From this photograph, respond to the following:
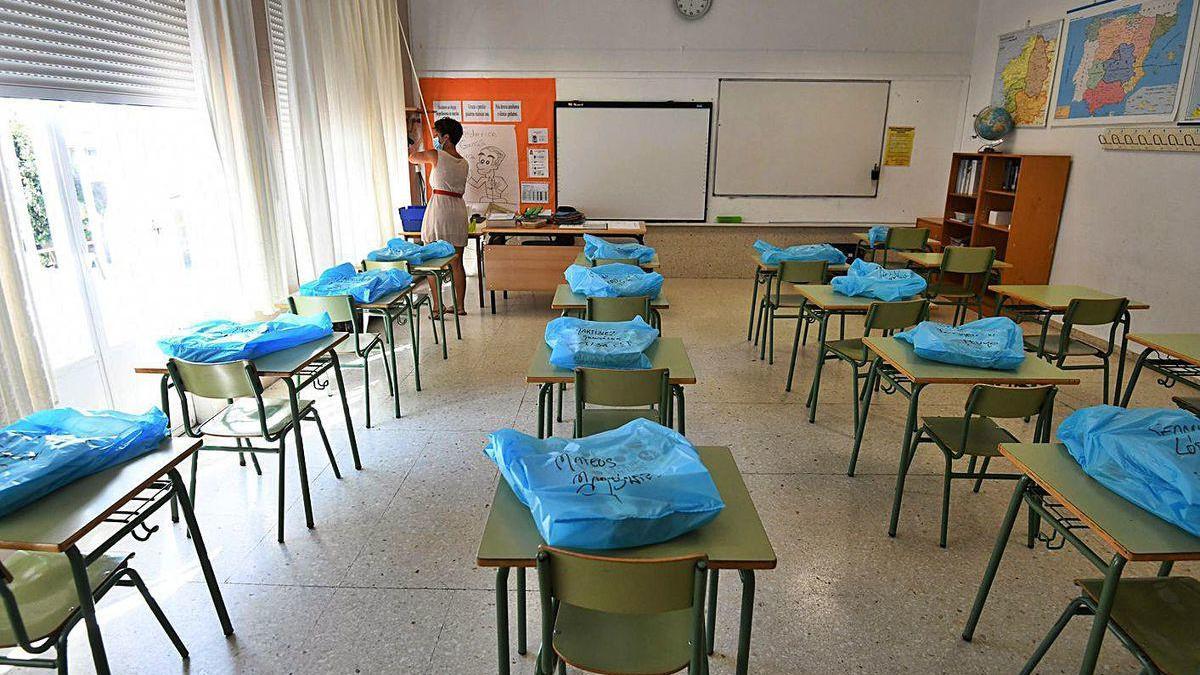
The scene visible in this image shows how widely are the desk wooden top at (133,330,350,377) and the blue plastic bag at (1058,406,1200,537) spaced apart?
2.61m

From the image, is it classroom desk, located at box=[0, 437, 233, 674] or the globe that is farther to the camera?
the globe

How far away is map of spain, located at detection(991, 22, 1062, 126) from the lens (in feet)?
19.2

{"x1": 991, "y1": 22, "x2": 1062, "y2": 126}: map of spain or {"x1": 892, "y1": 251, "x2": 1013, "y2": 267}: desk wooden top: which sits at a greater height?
{"x1": 991, "y1": 22, "x2": 1062, "y2": 126}: map of spain

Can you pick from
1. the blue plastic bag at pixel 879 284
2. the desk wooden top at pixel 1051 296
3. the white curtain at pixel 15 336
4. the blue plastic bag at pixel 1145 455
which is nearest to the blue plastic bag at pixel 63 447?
the white curtain at pixel 15 336

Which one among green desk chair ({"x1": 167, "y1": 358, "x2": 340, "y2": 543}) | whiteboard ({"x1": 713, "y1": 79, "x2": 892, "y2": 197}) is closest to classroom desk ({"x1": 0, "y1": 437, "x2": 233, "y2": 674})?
green desk chair ({"x1": 167, "y1": 358, "x2": 340, "y2": 543})

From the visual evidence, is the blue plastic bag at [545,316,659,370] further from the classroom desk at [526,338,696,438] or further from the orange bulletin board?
the orange bulletin board

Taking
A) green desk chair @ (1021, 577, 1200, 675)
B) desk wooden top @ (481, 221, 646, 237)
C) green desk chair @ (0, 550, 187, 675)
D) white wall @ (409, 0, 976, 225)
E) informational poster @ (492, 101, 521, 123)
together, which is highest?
white wall @ (409, 0, 976, 225)

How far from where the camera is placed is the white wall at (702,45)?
705cm

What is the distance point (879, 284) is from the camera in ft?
12.2

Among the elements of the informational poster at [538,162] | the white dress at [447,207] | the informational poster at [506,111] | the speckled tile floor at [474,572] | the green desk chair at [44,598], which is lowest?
the speckled tile floor at [474,572]

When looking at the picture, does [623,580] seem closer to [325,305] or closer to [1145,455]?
[1145,455]

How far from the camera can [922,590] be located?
2369 mm

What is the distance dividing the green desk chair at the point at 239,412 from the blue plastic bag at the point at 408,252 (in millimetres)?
1882

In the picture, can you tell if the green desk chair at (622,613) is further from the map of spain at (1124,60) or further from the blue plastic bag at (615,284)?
the map of spain at (1124,60)
